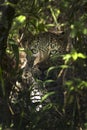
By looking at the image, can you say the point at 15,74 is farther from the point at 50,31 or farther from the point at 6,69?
the point at 50,31

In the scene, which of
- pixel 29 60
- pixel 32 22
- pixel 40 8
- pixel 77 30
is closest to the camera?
pixel 77 30

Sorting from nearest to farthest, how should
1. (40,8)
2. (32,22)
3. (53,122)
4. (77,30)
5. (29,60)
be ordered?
(77,30), (32,22), (40,8), (53,122), (29,60)

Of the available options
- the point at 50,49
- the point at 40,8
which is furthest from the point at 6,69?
the point at 50,49

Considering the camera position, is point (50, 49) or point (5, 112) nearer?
point (5, 112)

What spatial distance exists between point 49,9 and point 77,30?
1.19 ft

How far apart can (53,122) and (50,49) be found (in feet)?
1.55

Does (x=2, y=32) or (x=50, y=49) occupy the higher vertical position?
(x=2, y=32)

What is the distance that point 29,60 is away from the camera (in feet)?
7.25

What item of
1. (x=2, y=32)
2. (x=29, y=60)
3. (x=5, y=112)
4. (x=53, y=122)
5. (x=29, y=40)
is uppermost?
(x=2, y=32)

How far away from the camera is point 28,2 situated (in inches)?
73.9

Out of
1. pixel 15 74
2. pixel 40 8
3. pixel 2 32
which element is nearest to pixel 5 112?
pixel 15 74

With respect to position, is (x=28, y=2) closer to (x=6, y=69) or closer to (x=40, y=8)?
(x=40, y=8)

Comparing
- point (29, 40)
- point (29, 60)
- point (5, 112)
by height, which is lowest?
point (5, 112)

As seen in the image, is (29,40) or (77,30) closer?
(77,30)
